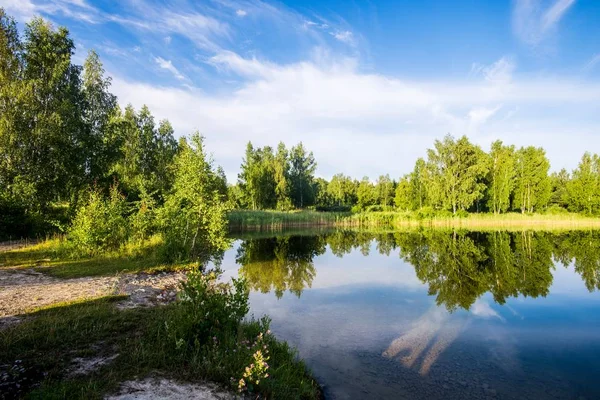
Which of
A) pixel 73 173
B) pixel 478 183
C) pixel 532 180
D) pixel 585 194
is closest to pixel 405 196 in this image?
pixel 478 183

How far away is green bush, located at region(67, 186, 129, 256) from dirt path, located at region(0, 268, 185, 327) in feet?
9.06

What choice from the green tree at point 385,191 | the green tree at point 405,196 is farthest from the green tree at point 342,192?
the green tree at point 405,196

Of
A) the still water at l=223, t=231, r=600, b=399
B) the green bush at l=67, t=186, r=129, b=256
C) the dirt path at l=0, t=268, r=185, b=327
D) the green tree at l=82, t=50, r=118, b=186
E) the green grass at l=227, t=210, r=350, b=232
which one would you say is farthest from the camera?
the green grass at l=227, t=210, r=350, b=232

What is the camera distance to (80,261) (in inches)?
509

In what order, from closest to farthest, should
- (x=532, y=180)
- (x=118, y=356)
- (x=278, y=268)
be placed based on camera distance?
(x=118, y=356) → (x=278, y=268) → (x=532, y=180)

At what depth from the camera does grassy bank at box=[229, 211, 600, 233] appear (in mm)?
41781

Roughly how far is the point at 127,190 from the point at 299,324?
26.5 m

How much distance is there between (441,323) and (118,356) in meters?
7.64

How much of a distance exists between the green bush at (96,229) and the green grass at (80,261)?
0.50 metres

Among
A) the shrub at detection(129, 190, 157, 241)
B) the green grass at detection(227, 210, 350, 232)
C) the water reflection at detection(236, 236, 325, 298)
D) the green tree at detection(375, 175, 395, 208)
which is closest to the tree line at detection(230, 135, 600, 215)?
the green grass at detection(227, 210, 350, 232)

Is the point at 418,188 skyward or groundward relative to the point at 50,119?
groundward

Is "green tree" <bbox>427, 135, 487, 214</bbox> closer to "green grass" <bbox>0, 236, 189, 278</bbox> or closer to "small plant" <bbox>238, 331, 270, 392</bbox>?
"green grass" <bbox>0, 236, 189, 278</bbox>

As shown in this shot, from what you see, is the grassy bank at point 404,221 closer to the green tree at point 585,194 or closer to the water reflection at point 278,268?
the green tree at point 585,194

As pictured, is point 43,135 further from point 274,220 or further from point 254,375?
point 274,220
